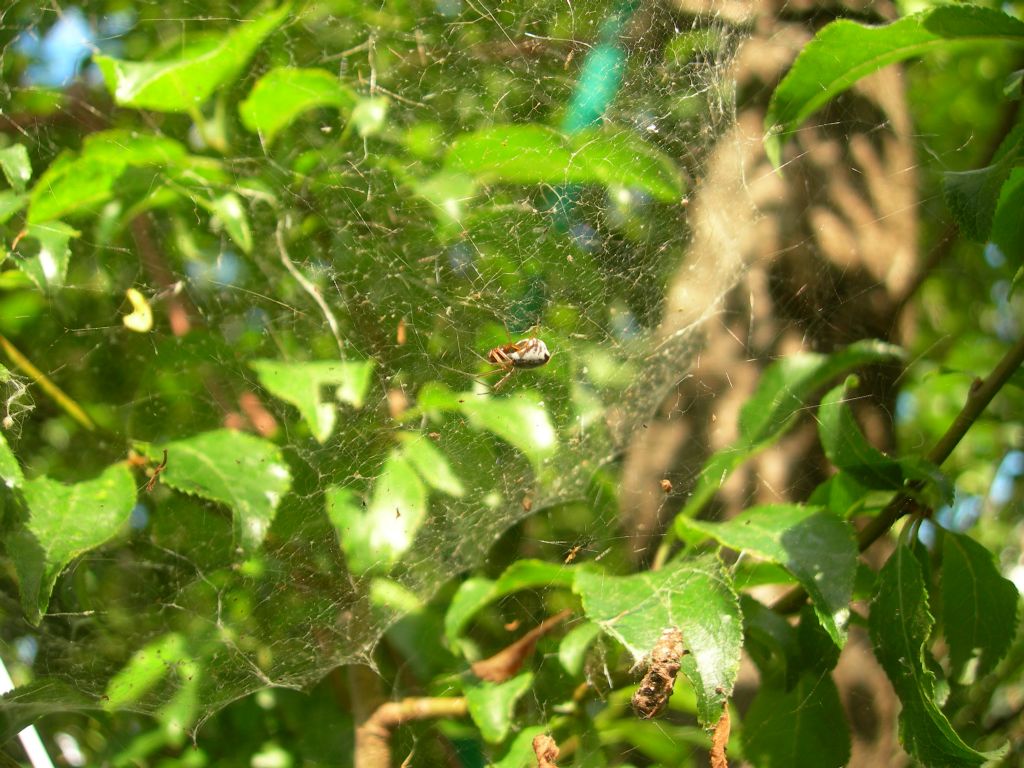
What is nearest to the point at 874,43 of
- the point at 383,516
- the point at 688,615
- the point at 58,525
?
the point at 688,615

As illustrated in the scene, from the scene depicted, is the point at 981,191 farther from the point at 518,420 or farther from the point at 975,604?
the point at 518,420

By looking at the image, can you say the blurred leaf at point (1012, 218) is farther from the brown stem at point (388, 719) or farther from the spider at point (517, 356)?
the brown stem at point (388, 719)

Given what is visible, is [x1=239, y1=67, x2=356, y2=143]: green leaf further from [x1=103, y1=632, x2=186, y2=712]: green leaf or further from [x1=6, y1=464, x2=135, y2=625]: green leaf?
[x1=103, y1=632, x2=186, y2=712]: green leaf

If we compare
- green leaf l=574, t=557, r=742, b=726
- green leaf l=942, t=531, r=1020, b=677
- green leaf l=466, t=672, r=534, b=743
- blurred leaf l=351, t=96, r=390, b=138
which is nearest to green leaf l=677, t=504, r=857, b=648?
green leaf l=574, t=557, r=742, b=726

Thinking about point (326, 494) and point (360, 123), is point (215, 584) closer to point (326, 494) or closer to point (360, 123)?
point (326, 494)

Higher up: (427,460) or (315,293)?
(315,293)

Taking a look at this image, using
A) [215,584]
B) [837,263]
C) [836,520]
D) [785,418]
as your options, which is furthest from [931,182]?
[215,584]
